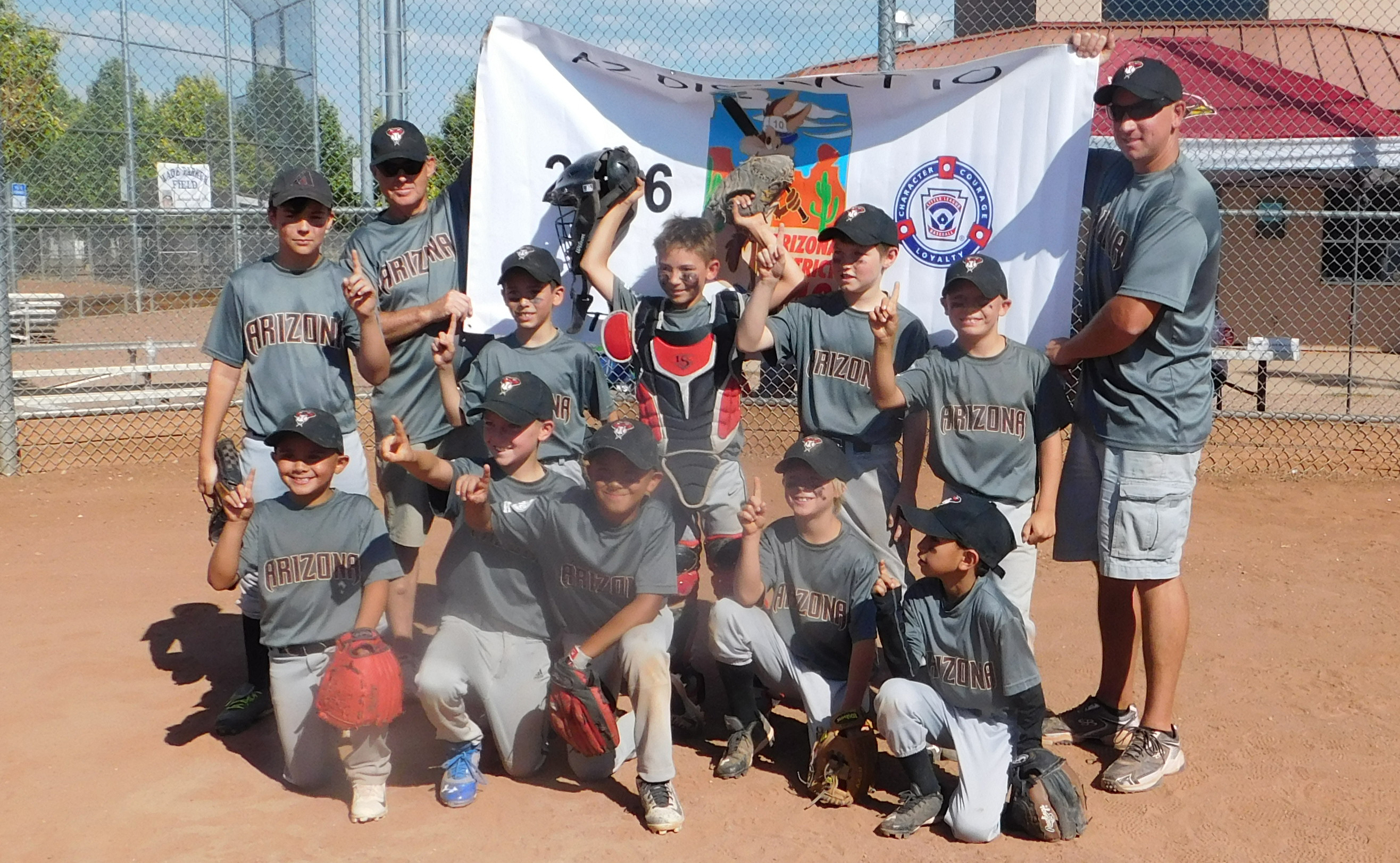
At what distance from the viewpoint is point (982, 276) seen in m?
3.76

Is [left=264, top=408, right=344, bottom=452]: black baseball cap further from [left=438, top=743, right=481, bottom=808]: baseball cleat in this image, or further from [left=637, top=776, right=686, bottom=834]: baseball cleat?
[left=637, top=776, right=686, bottom=834]: baseball cleat

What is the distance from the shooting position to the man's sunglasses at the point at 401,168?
4.21 metres

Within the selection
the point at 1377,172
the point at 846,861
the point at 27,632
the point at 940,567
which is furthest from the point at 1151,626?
the point at 1377,172

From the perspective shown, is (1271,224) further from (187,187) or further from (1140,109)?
(187,187)

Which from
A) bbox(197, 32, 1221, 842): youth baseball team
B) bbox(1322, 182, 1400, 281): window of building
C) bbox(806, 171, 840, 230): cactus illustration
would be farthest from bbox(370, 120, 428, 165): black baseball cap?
bbox(1322, 182, 1400, 281): window of building

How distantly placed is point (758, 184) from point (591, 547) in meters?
1.77

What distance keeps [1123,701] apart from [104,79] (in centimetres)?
1698

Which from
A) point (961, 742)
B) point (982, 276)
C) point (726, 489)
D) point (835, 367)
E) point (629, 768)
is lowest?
point (629, 768)

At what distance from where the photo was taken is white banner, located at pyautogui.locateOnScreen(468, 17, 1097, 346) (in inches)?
183

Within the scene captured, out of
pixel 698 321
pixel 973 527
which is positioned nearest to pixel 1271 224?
pixel 698 321

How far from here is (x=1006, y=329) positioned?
4668mm

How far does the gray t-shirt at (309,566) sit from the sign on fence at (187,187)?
14467 mm

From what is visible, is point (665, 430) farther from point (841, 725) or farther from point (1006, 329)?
point (1006, 329)

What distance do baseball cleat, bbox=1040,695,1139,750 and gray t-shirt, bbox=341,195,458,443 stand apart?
2374 mm
